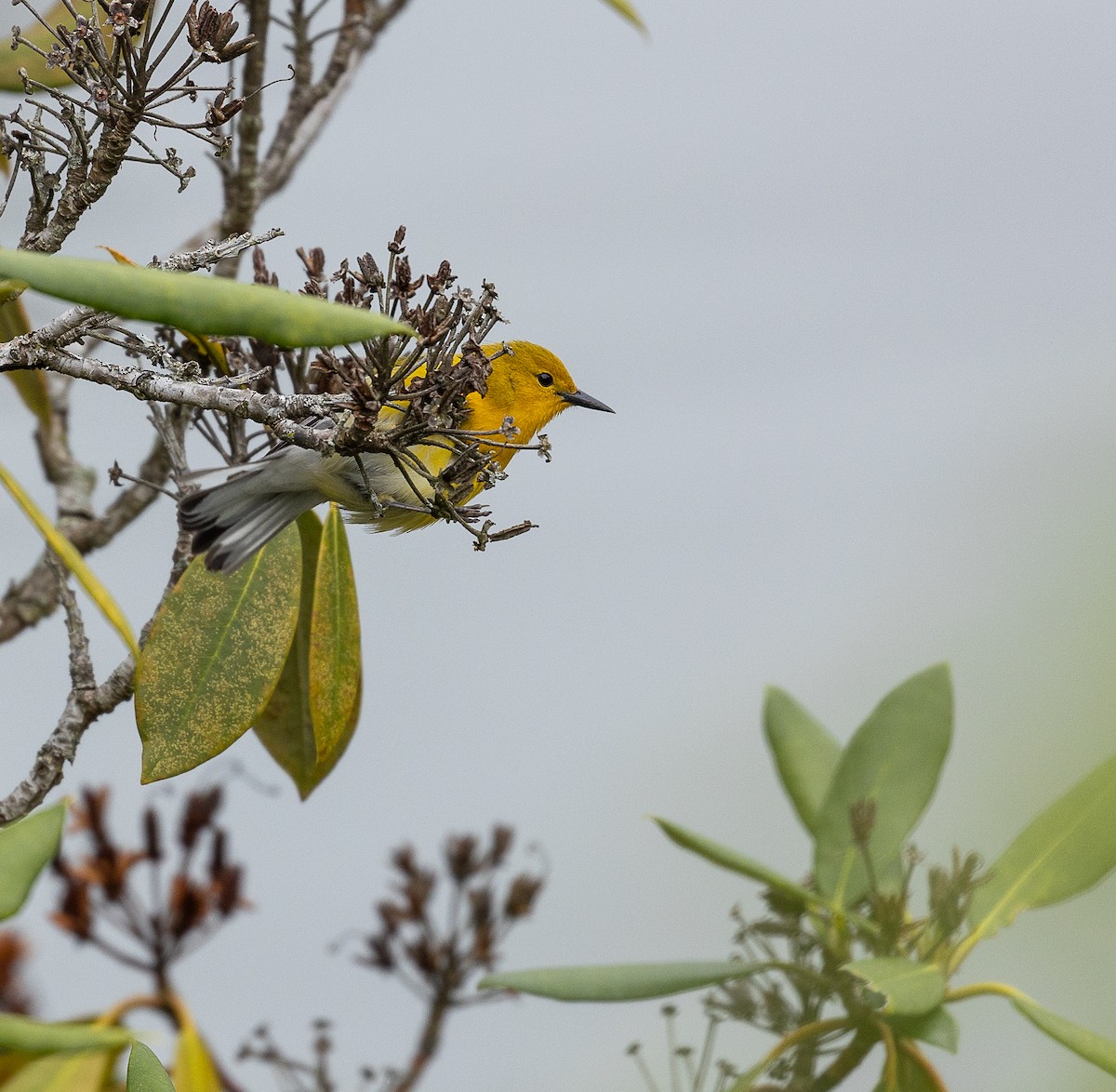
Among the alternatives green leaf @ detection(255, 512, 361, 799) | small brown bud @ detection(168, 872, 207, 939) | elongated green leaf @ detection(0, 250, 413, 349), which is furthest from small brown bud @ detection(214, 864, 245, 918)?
elongated green leaf @ detection(0, 250, 413, 349)

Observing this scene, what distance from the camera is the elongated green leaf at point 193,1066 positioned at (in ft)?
3.42

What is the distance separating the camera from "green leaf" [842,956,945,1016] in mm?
945

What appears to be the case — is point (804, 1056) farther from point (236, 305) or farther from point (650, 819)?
point (236, 305)

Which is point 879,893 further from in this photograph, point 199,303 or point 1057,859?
point 199,303

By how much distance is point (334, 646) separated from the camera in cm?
90

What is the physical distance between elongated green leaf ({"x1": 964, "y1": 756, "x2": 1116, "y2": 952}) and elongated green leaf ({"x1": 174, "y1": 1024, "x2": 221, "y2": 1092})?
0.67 metres

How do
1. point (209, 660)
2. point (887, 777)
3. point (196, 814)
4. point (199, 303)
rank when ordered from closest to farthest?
point (199, 303) → point (209, 660) → point (887, 777) → point (196, 814)

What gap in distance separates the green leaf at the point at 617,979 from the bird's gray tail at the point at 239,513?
0.39 m

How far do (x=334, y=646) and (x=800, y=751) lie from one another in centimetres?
57

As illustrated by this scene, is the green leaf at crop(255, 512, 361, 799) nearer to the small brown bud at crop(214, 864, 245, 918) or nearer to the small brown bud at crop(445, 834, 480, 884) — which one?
the small brown bud at crop(214, 864, 245, 918)

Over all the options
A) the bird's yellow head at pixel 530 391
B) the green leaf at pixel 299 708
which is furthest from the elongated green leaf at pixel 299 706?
the bird's yellow head at pixel 530 391

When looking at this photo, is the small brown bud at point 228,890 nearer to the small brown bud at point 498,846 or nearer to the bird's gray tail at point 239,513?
the small brown bud at point 498,846

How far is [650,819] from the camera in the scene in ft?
3.36

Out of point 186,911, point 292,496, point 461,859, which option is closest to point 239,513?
point 292,496
